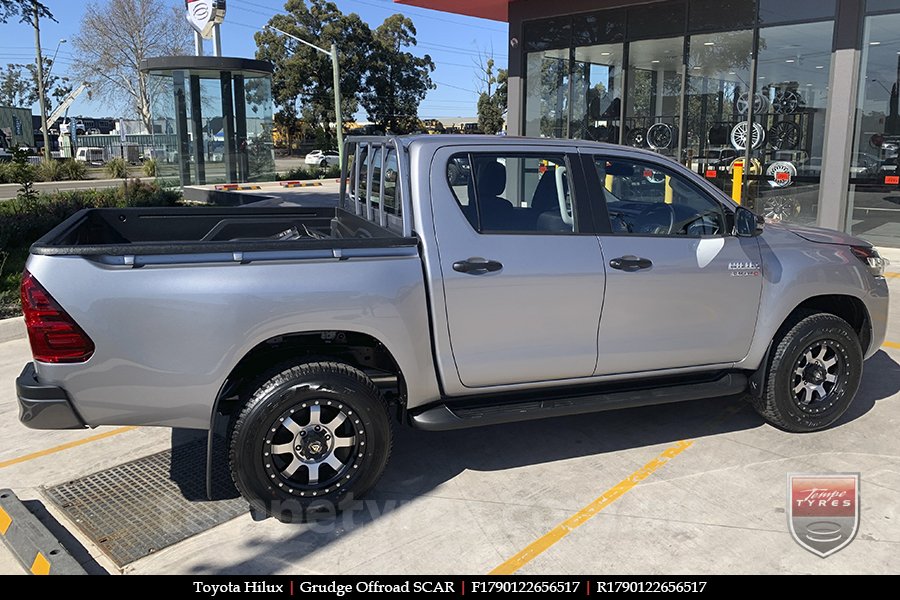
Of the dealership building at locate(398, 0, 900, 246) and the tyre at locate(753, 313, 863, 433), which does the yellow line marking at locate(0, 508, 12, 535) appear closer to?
the tyre at locate(753, 313, 863, 433)

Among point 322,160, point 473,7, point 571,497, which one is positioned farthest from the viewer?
point 322,160

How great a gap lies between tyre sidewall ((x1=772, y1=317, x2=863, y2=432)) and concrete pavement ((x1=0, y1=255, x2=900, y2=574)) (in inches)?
5.0

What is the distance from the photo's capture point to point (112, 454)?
4777mm

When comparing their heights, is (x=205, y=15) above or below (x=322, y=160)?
above

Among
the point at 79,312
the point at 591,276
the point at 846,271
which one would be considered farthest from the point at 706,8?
the point at 79,312

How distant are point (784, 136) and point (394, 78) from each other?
1935 inches

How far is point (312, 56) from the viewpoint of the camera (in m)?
53.4

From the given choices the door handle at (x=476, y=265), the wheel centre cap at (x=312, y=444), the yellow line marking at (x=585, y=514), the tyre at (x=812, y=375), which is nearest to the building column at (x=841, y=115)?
the tyre at (x=812, y=375)

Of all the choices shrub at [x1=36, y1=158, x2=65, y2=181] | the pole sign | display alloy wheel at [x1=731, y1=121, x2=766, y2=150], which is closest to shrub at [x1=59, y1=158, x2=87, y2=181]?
shrub at [x1=36, y1=158, x2=65, y2=181]

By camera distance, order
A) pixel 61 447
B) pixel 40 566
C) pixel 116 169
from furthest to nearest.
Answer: pixel 116 169 < pixel 61 447 < pixel 40 566

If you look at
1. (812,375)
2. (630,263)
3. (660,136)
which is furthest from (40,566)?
A: (660,136)

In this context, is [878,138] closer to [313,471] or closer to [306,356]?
[306,356]

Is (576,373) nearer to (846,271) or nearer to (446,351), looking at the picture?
(446,351)

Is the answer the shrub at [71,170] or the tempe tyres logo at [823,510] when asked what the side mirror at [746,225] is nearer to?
the tempe tyres logo at [823,510]
